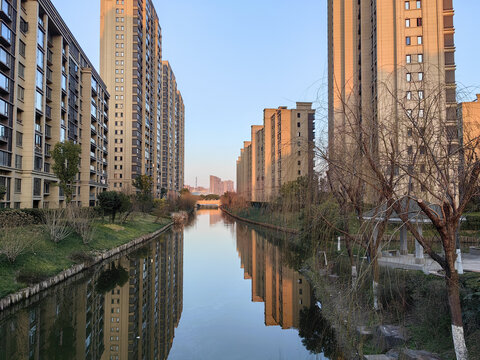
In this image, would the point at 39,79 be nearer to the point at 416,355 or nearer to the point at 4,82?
the point at 4,82

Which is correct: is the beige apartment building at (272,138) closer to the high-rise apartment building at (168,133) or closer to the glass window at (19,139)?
the glass window at (19,139)

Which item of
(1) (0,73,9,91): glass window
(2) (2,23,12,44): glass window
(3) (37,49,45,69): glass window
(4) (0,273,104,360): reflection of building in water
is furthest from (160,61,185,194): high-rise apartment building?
(4) (0,273,104,360): reflection of building in water

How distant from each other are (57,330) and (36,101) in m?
25.0

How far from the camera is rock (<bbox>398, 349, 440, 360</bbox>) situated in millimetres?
5688

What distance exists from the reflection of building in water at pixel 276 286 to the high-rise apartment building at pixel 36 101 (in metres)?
18.4

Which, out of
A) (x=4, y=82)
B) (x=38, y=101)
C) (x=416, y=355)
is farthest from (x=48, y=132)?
(x=416, y=355)

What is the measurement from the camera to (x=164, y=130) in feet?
284

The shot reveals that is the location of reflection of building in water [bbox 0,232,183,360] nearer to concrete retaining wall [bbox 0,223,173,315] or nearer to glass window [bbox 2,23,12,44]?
concrete retaining wall [bbox 0,223,173,315]

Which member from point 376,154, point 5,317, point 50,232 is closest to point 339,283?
point 376,154

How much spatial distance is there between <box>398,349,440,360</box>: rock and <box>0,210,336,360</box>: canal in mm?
2016

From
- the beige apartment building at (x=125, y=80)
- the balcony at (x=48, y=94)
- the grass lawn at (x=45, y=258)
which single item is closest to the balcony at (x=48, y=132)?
the balcony at (x=48, y=94)

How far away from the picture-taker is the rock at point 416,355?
5.69 metres

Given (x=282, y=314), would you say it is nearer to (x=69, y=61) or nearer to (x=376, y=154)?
(x=376, y=154)

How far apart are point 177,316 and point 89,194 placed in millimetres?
33716
